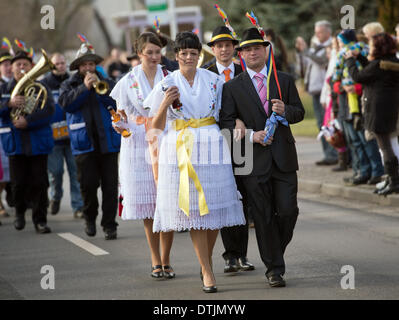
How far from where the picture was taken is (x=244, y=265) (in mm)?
7672

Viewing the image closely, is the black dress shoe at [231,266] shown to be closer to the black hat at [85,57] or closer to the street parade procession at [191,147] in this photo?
the street parade procession at [191,147]

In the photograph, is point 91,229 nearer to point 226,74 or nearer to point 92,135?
point 92,135

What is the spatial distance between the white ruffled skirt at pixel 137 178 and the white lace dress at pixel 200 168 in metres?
0.68

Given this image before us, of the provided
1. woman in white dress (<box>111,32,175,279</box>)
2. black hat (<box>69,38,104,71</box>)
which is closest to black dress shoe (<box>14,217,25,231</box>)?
black hat (<box>69,38,104,71</box>)

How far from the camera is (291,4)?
3453cm

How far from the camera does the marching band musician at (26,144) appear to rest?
10.6 m

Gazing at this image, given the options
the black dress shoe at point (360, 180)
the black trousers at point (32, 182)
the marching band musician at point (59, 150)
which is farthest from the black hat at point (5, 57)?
the black dress shoe at point (360, 180)

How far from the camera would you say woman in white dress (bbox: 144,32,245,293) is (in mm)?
6820

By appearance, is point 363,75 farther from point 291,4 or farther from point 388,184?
point 291,4

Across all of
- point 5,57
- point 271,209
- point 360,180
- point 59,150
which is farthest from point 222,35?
point 5,57

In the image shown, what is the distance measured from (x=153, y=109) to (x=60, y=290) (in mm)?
1743

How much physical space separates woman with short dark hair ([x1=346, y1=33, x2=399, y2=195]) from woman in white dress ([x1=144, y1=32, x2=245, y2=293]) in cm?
442

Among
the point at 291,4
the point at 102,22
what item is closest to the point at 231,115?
the point at 291,4
